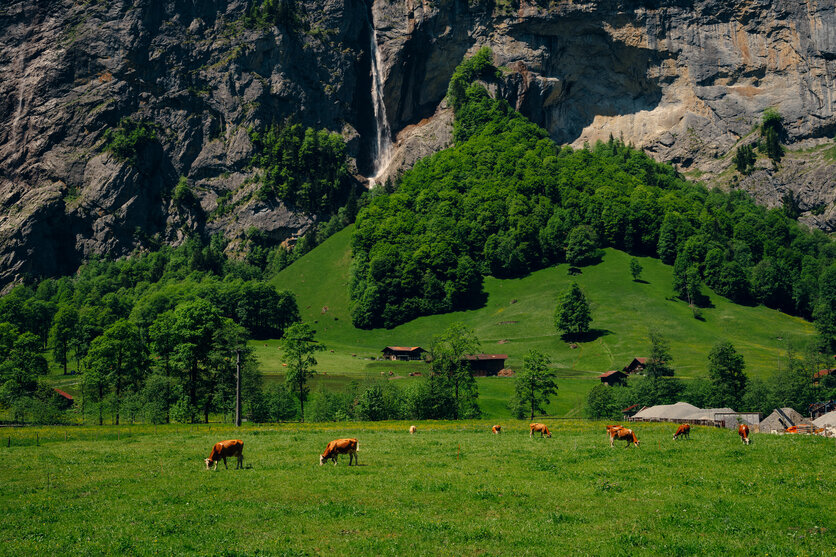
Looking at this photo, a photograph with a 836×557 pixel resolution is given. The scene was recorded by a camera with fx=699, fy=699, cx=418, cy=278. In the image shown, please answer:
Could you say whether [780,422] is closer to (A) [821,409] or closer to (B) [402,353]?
(A) [821,409]

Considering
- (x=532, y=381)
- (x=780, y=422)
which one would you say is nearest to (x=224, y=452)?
(x=780, y=422)

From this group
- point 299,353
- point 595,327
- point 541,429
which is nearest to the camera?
point 541,429

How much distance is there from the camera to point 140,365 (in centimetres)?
10444

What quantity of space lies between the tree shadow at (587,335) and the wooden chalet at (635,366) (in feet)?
71.9

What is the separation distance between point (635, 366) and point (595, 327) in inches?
1106

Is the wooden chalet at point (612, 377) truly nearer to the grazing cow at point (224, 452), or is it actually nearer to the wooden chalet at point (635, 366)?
the wooden chalet at point (635, 366)

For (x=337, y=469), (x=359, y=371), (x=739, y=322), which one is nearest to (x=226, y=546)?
(x=337, y=469)

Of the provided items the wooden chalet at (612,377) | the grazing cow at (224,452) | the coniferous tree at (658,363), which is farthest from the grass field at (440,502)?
the wooden chalet at (612,377)

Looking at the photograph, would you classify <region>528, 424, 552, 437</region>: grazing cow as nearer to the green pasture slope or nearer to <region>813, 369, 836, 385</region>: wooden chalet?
the green pasture slope

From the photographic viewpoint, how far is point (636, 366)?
13588 cm

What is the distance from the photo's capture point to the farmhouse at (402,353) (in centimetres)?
16388

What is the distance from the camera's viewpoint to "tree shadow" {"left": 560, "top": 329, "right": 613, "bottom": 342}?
159m

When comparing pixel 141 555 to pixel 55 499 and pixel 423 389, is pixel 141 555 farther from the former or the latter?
pixel 423 389

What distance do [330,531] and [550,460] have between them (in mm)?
17220
